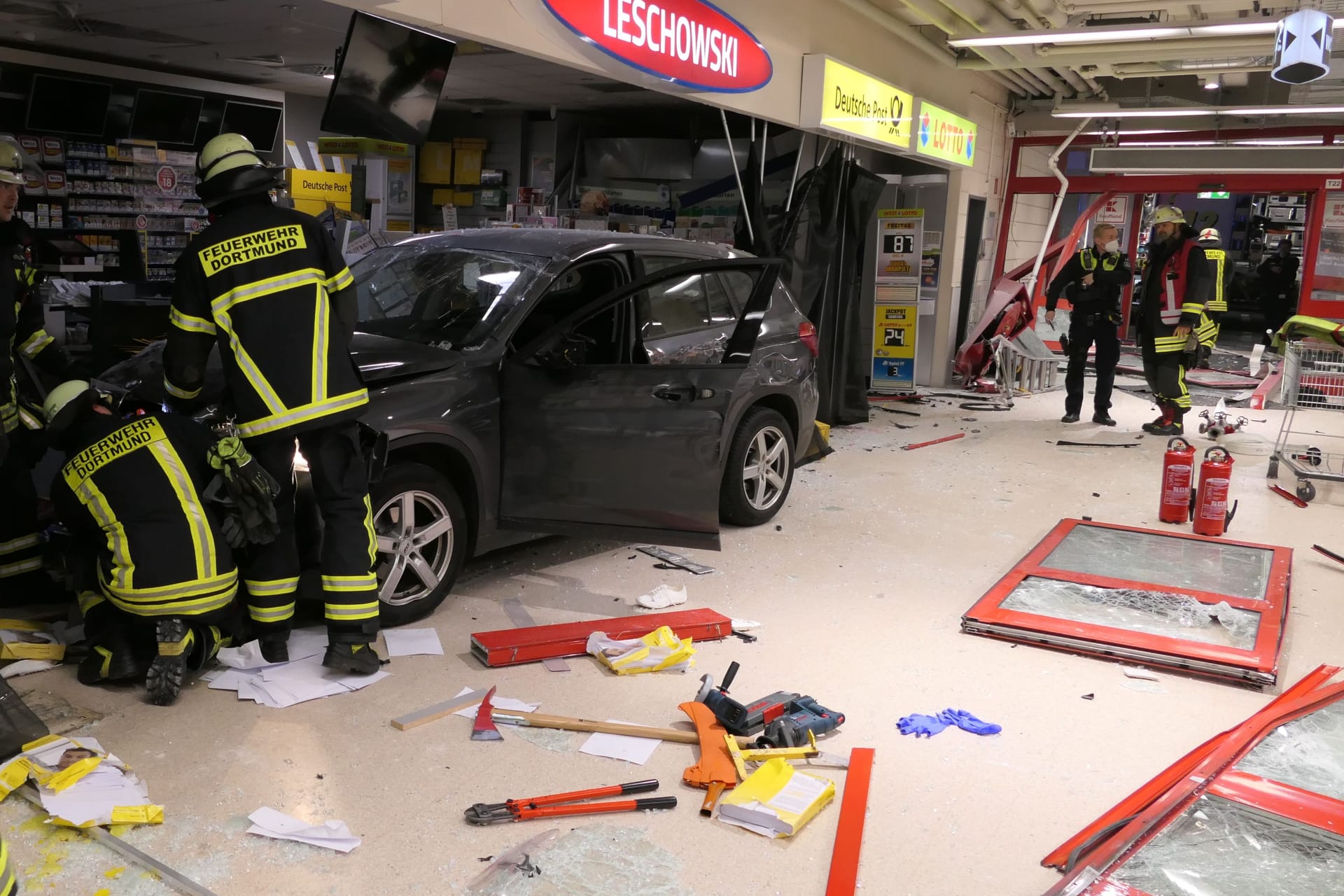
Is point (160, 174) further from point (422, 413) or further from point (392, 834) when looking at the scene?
point (392, 834)

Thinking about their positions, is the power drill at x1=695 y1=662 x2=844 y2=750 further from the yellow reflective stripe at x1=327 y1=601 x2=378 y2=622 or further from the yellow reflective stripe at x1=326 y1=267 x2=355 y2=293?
the yellow reflective stripe at x1=326 y1=267 x2=355 y2=293

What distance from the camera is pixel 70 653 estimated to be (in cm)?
371

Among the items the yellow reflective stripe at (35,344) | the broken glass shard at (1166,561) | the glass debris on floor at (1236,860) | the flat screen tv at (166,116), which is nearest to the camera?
the glass debris on floor at (1236,860)

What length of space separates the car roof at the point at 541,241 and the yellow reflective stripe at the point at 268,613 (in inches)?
75.7

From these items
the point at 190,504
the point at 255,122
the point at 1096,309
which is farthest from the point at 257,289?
the point at 255,122

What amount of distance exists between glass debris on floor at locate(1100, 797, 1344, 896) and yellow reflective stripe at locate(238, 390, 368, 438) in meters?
2.71

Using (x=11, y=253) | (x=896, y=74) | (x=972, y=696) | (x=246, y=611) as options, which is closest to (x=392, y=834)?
(x=246, y=611)

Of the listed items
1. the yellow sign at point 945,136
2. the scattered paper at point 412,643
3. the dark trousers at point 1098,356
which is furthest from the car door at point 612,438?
the dark trousers at point 1098,356

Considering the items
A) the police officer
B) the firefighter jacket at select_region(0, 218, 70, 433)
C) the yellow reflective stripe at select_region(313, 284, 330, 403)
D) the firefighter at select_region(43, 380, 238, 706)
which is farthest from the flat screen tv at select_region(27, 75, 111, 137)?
the police officer

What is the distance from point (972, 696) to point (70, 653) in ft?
10.4

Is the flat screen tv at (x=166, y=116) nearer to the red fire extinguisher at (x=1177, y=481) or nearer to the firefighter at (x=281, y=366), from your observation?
the firefighter at (x=281, y=366)

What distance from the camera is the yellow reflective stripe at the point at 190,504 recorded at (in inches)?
135

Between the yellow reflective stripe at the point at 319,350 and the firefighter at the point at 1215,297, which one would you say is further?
the firefighter at the point at 1215,297

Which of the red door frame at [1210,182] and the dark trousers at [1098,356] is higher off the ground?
the red door frame at [1210,182]
